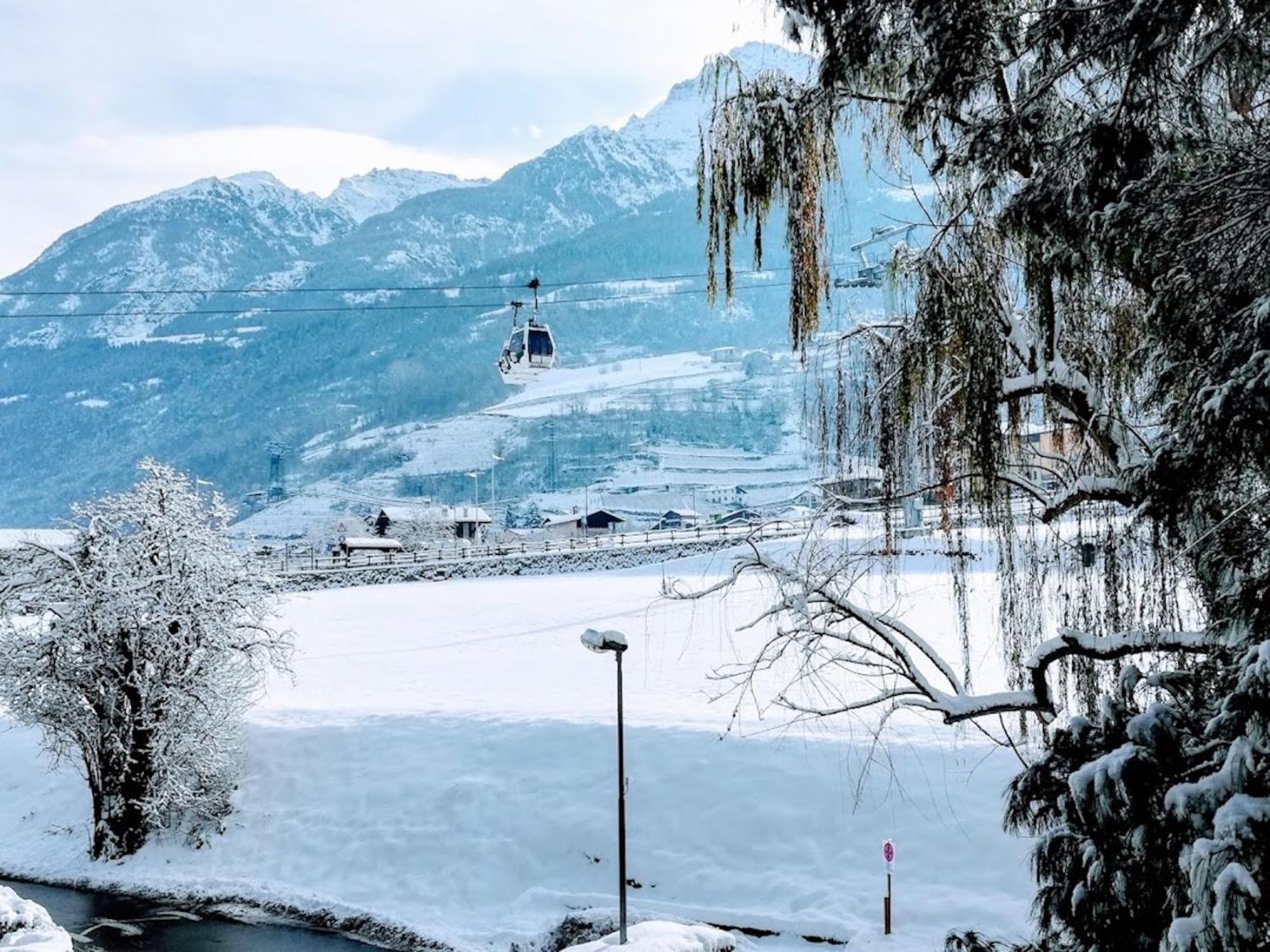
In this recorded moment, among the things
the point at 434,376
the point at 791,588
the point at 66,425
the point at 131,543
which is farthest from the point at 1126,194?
the point at 66,425

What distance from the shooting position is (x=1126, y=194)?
359cm

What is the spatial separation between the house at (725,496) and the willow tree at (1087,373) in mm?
94816

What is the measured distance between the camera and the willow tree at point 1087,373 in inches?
119

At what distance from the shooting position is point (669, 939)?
11.4m

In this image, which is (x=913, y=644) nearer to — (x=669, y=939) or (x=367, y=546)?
(x=669, y=939)

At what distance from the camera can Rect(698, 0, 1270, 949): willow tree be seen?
302 cm

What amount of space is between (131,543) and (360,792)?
6.10 meters

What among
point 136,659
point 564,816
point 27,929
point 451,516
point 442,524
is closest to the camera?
point 27,929

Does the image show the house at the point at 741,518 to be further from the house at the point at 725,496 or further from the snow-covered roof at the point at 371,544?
the house at the point at 725,496

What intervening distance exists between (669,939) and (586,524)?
6333cm

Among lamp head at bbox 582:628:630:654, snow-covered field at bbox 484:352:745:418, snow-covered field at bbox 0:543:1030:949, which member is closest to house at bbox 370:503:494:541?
snow-covered field at bbox 0:543:1030:949

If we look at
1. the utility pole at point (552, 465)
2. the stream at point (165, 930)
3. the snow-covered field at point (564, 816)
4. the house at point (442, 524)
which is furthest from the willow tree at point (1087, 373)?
the utility pole at point (552, 465)

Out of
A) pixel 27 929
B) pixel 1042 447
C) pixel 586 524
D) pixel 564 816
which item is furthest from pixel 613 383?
pixel 1042 447

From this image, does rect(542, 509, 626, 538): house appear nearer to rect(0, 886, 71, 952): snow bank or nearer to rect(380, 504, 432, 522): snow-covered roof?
rect(380, 504, 432, 522): snow-covered roof
